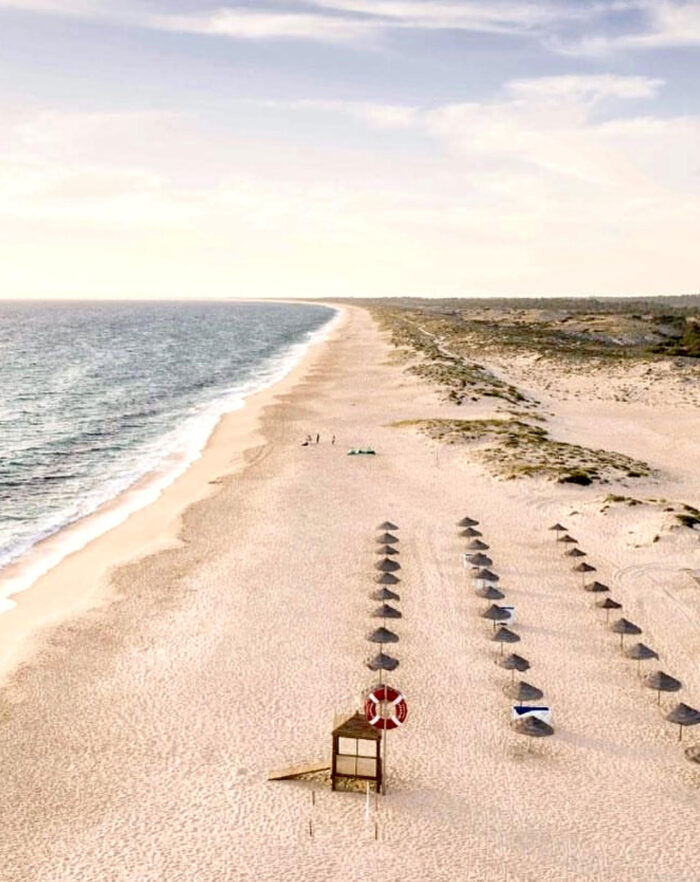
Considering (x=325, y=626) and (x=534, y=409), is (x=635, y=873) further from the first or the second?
(x=534, y=409)

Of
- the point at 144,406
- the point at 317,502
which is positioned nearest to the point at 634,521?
the point at 317,502

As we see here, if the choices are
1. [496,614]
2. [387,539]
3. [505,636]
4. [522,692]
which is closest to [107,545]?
[387,539]

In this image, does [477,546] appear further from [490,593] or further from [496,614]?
[496,614]

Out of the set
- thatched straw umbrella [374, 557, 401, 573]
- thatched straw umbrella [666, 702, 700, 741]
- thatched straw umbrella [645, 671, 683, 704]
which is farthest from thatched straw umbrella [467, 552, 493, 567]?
thatched straw umbrella [666, 702, 700, 741]

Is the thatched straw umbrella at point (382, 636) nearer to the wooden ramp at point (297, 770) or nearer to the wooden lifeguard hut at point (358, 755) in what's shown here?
the wooden ramp at point (297, 770)

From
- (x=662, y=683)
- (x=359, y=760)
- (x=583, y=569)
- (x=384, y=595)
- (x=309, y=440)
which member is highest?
(x=309, y=440)

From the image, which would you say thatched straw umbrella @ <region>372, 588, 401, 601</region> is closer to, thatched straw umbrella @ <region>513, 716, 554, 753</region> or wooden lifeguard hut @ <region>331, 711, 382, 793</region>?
thatched straw umbrella @ <region>513, 716, 554, 753</region>
